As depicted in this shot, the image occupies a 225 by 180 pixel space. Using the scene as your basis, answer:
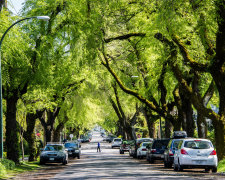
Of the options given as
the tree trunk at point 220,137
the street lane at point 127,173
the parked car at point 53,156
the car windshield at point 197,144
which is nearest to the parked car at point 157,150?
the street lane at point 127,173

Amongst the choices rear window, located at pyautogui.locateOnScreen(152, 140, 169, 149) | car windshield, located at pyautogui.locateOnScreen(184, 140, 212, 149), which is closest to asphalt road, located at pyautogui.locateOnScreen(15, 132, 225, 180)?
car windshield, located at pyautogui.locateOnScreen(184, 140, 212, 149)

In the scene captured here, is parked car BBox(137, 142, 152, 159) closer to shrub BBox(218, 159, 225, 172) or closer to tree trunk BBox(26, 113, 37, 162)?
tree trunk BBox(26, 113, 37, 162)

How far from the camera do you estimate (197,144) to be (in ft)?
65.8

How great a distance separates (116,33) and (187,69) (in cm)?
519

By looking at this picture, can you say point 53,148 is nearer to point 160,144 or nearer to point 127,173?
point 160,144

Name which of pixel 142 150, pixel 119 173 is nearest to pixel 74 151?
pixel 142 150

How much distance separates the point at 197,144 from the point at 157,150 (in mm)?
8845

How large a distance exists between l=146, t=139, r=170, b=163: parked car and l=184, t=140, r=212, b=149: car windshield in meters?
8.41

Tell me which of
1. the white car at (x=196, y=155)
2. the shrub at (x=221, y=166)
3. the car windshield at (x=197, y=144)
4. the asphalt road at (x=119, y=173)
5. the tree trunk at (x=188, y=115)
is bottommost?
the asphalt road at (x=119, y=173)

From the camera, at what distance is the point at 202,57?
22.9 m

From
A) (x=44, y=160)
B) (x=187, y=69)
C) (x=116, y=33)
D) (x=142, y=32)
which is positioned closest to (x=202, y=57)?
(x=187, y=69)

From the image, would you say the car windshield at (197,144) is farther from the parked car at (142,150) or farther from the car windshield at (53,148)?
the parked car at (142,150)

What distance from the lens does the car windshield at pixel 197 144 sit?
19828 millimetres

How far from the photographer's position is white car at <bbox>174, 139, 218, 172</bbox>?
19.3m
